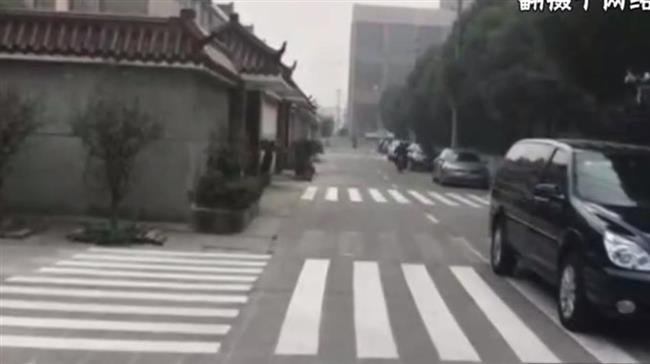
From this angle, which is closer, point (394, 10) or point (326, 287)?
point (326, 287)

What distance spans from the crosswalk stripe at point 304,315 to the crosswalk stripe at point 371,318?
0.37 metres

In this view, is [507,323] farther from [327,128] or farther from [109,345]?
[327,128]

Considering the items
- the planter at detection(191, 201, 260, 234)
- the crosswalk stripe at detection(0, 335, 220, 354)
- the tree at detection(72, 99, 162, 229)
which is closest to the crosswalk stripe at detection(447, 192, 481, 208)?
the planter at detection(191, 201, 260, 234)

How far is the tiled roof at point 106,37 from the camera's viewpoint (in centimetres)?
1627

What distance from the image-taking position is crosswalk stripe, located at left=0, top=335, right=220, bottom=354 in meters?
7.90

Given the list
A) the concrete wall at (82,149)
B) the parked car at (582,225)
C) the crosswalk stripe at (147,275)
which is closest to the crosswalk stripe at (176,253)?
the crosswalk stripe at (147,275)

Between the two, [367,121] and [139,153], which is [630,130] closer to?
[139,153]

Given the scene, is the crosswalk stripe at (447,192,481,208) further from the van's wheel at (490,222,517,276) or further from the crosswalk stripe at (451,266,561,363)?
the crosswalk stripe at (451,266,561,363)

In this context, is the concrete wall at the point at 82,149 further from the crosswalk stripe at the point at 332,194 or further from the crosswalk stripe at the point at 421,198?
the crosswalk stripe at the point at 421,198

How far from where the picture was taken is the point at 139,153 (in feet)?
54.8

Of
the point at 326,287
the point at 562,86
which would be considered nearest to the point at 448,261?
the point at 326,287

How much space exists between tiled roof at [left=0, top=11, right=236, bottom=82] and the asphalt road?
3.71 m

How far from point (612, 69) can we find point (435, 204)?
893cm

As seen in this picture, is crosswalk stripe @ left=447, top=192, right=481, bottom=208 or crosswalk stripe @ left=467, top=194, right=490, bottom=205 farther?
crosswalk stripe @ left=467, top=194, right=490, bottom=205
